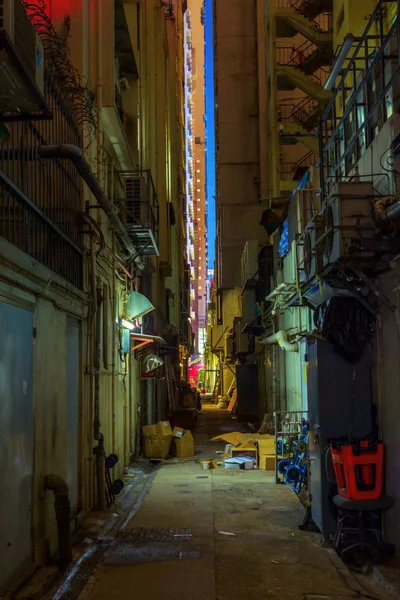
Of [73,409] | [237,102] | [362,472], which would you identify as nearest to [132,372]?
[73,409]

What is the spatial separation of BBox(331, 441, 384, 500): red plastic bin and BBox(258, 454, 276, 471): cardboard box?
695 cm

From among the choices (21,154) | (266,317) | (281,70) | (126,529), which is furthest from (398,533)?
(281,70)

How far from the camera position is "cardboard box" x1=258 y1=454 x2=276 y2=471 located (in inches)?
546

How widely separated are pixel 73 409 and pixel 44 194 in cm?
343

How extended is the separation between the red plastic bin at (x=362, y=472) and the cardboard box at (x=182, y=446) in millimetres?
9906

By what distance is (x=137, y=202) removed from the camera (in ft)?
45.3

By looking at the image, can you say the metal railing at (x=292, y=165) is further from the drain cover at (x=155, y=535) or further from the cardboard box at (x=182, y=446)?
the drain cover at (x=155, y=535)

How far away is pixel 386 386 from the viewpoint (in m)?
7.35

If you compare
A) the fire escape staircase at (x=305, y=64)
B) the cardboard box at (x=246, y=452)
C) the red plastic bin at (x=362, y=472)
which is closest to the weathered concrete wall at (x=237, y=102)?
the fire escape staircase at (x=305, y=64)

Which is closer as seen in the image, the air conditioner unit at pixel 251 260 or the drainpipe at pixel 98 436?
the drainpipe at pixel 98 436

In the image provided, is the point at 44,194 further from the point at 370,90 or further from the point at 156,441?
the point at 156,441

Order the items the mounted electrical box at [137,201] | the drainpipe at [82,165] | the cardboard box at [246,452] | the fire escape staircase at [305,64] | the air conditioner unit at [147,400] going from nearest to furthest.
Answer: the drainpipe at [82,165] < the mounted electrical box at [137,201] < the cardboard box at [246,452] < the air conditioner unit at [147,400] < the fire escape staircase at [305,64]

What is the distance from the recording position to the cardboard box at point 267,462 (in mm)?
13867

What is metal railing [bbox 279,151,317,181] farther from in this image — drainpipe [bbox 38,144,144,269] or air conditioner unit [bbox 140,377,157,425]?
drainpipe [bbox 38,144,144,269]
